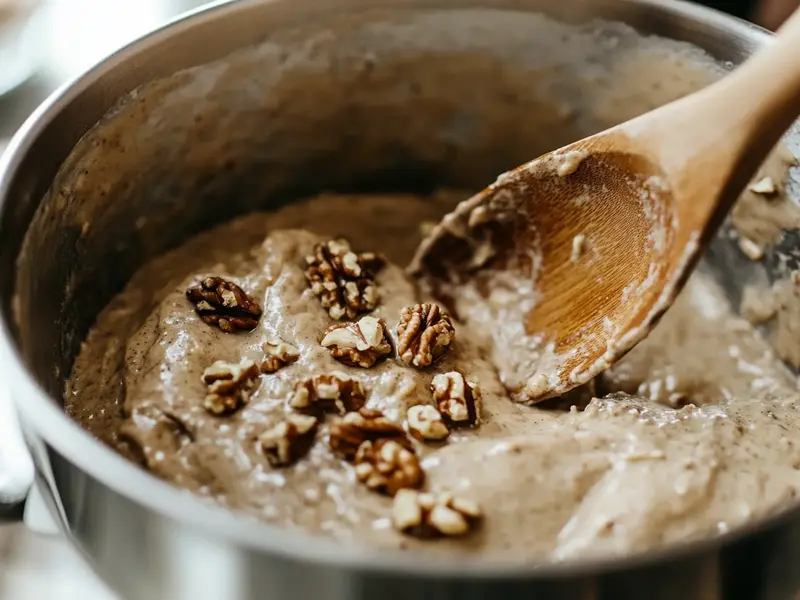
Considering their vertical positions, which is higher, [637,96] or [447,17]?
[447,17]

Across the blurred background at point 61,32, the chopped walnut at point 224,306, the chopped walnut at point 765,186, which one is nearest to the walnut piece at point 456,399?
the chopped walnut at point 224,306

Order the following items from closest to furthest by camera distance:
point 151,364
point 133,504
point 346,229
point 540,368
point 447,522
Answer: point 133,504
point 447,522
point 151,364
point 540,368
point 346,229

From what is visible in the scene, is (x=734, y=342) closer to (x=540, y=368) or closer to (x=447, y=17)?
(x=540, y=368)

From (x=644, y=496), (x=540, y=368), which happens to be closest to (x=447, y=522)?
(x=644, y=496)

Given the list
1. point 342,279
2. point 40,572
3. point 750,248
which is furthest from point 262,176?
point 750,248

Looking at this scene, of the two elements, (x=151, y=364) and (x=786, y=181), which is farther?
(x=786, y=181)

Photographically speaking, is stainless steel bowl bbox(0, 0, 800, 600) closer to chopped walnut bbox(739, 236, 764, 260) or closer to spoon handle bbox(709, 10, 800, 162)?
chopped walnut bbox(739, 236, 764, 260)

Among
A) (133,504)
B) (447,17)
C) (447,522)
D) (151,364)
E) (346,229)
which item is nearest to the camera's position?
(133,504)

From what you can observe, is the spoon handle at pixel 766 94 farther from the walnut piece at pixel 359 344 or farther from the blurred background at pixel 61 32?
the blurred background at pixel 61 32
